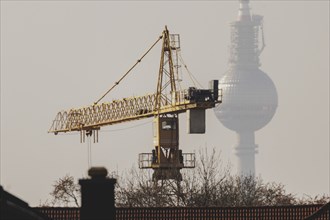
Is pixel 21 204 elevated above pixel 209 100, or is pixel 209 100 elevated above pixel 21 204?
pixel 209 100

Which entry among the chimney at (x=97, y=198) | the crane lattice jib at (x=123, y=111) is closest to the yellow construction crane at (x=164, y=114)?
the crane lattice jib at (x=123, y=111)

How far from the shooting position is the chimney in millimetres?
33469

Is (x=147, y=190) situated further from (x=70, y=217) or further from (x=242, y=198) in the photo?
(x=70, y=217)

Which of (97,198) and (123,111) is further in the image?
(123,111)

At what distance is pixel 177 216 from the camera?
54031 mm

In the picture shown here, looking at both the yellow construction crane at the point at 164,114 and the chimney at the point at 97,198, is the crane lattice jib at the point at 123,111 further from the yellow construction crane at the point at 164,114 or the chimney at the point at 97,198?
the chimney at the point at 97,198

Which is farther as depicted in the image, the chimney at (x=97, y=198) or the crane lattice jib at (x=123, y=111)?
the crane lattice jib at (x=123, y=111)

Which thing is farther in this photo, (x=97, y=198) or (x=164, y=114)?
(x=164, y=114)

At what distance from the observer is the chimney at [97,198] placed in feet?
110

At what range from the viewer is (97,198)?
33625 millimetres

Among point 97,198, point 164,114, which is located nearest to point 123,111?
point 164,114

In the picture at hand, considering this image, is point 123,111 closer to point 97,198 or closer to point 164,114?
point 164,114

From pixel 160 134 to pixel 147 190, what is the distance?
55.4 meters

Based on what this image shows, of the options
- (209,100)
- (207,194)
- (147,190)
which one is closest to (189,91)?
(209,100)
